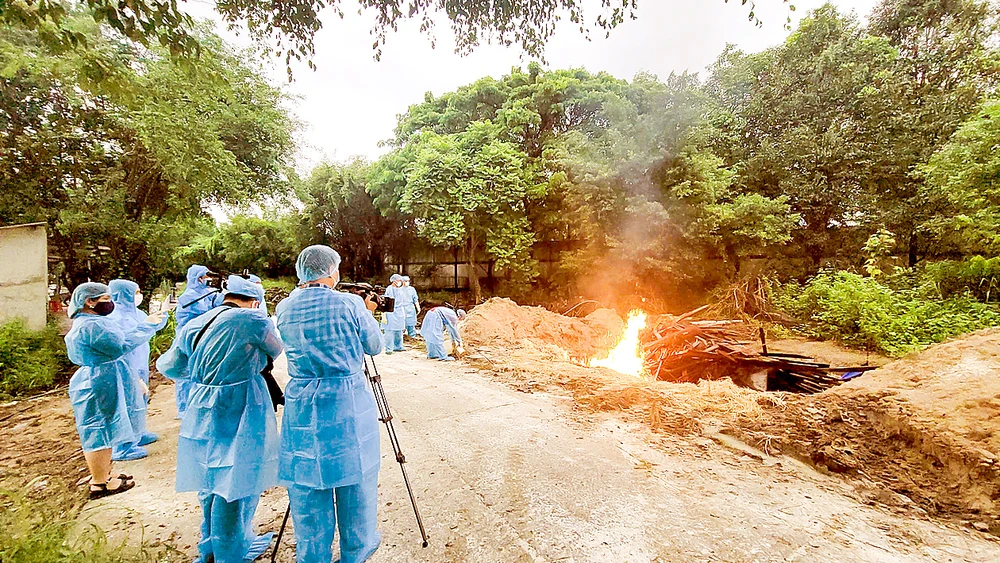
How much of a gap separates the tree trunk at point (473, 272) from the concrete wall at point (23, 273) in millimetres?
8889

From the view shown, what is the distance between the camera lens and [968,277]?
874cm

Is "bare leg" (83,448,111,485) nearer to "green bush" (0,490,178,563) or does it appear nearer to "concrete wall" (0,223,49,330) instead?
"green bush" (0,490,178,563)

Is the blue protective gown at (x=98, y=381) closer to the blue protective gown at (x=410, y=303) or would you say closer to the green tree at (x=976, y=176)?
the blue protective gown at (x=410, y=303)

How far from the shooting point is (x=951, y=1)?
32.9 feet

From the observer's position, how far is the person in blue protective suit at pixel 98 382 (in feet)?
10.3

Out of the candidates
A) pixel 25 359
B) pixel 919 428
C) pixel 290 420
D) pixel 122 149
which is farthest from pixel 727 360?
pixel 122 149

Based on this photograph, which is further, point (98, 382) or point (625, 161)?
point (625, 161)

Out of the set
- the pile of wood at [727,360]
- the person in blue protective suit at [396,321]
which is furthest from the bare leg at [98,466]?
the pile of wood at [727,360]

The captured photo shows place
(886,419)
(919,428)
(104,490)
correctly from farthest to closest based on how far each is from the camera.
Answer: (886,419) → (919,428) → (104,490)

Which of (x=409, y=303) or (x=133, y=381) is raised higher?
(x=409, y=303)

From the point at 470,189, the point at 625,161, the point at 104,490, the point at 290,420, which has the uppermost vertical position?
the point at 625,161

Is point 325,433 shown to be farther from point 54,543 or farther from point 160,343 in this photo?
point 160,343

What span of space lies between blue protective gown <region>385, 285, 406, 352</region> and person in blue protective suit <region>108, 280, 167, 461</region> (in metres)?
4.46

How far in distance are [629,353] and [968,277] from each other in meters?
7.33
